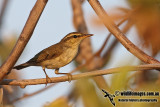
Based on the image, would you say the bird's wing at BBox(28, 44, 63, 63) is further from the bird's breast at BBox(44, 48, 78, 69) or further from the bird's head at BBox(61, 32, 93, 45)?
the bird's head at BBox(61, 32, 93, 45)

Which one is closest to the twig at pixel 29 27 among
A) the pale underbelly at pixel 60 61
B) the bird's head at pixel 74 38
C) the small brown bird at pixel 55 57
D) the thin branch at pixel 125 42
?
the thin branch at pixel 125 42

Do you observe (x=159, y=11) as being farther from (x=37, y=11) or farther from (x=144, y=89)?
(x=37, y=11)

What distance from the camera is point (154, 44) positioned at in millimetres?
1597

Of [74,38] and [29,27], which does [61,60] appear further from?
[29,27]

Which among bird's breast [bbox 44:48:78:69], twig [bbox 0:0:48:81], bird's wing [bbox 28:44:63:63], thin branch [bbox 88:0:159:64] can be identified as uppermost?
twig [bbox 0:0:48:81]

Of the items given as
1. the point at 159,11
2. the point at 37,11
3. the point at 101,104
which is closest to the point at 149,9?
the point at 159,11

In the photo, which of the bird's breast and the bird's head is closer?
the bird's breast

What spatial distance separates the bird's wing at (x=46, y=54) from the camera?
4.17 metres

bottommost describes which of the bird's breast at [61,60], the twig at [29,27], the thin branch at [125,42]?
the bird's breast at [61,60]

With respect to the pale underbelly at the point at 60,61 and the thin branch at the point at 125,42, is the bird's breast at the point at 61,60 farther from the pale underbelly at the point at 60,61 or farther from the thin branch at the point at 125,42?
the thin branch at the point at 125,42

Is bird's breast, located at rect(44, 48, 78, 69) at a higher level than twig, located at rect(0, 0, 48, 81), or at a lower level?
lower

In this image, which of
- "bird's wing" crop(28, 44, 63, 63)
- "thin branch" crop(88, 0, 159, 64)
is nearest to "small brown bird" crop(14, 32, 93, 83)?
"bird's wing" crop(28, 44, 63, 63)

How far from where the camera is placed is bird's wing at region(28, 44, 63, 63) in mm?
4172

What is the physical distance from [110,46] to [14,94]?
63.6 inches
